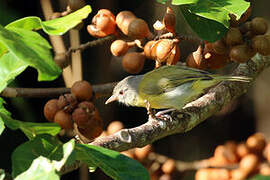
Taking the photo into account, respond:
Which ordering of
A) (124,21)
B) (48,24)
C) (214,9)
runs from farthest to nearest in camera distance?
(124,21) → (214,9) → (48,24)

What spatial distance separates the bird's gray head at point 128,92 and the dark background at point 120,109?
2.14 ft

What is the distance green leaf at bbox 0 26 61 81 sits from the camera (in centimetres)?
110

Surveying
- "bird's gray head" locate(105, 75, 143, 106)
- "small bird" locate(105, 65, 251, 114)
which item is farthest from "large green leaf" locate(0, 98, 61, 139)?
"bird's gray head" locate(105, 75, 143, 106)

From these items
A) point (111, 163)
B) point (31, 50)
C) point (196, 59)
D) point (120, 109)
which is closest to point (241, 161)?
point (196, 59)

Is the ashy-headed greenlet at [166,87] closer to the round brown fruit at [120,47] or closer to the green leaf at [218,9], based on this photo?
the round brown fruit at [120,47]

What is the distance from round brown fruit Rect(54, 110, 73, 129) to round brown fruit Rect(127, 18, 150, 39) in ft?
1.51

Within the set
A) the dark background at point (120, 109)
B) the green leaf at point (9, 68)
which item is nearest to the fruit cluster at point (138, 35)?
the green leaf at point (9, 68)

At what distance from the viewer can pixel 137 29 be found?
78.8 inches

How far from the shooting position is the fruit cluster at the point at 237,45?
1.96m

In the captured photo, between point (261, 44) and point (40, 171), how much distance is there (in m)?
1.25

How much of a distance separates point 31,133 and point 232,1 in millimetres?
840

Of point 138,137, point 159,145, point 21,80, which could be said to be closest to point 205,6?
point 138,137

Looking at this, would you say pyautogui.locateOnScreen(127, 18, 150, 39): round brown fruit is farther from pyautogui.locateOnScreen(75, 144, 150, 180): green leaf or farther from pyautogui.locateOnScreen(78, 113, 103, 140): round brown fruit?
pyautogui.locateOnScreen(75, 144, 150, 180): green leaf

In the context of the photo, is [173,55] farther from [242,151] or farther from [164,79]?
[242,151]
